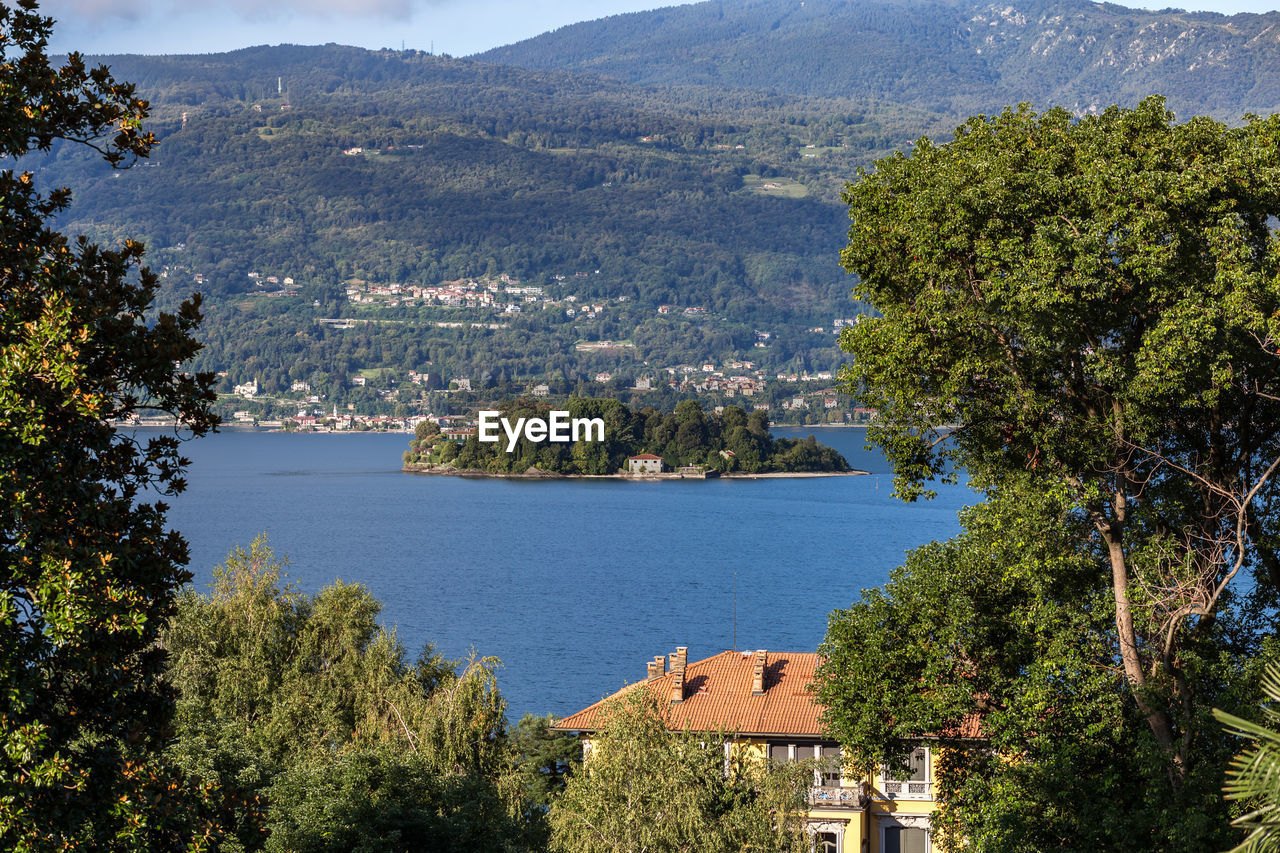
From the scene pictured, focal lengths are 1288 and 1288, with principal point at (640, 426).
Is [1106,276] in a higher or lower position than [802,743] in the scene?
higher

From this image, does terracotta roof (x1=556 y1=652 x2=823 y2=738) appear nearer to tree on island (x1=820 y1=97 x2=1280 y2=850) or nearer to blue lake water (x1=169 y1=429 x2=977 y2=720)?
tree on island (x1=820 y1=97 x2=1280 y2=850)

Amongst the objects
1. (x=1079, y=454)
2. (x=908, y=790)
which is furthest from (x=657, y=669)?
(x=1079, y=454)

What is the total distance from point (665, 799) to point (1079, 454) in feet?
18.2

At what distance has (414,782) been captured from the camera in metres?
16.0

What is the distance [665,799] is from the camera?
1343 cm

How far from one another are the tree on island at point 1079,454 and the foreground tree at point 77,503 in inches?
310

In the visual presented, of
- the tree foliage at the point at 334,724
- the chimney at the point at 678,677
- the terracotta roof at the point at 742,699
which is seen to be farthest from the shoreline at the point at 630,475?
the tree foliage at the point at 334,724

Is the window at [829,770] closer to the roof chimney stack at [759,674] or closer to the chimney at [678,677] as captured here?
the roof chimney stack at [759,674]

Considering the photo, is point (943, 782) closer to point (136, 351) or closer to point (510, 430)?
point (136, 351)

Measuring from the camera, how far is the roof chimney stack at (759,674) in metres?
29.0

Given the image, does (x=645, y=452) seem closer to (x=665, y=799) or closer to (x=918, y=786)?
(x=918, y=786)

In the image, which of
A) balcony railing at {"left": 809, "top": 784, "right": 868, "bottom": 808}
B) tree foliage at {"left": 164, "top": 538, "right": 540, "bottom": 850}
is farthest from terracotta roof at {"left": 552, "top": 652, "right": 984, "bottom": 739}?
tree foliage at {"left": 164, "top": 538, "right": 540, "bottom": 850}

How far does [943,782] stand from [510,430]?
14601 centimetres

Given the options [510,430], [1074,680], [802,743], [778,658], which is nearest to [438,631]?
[778,658]
